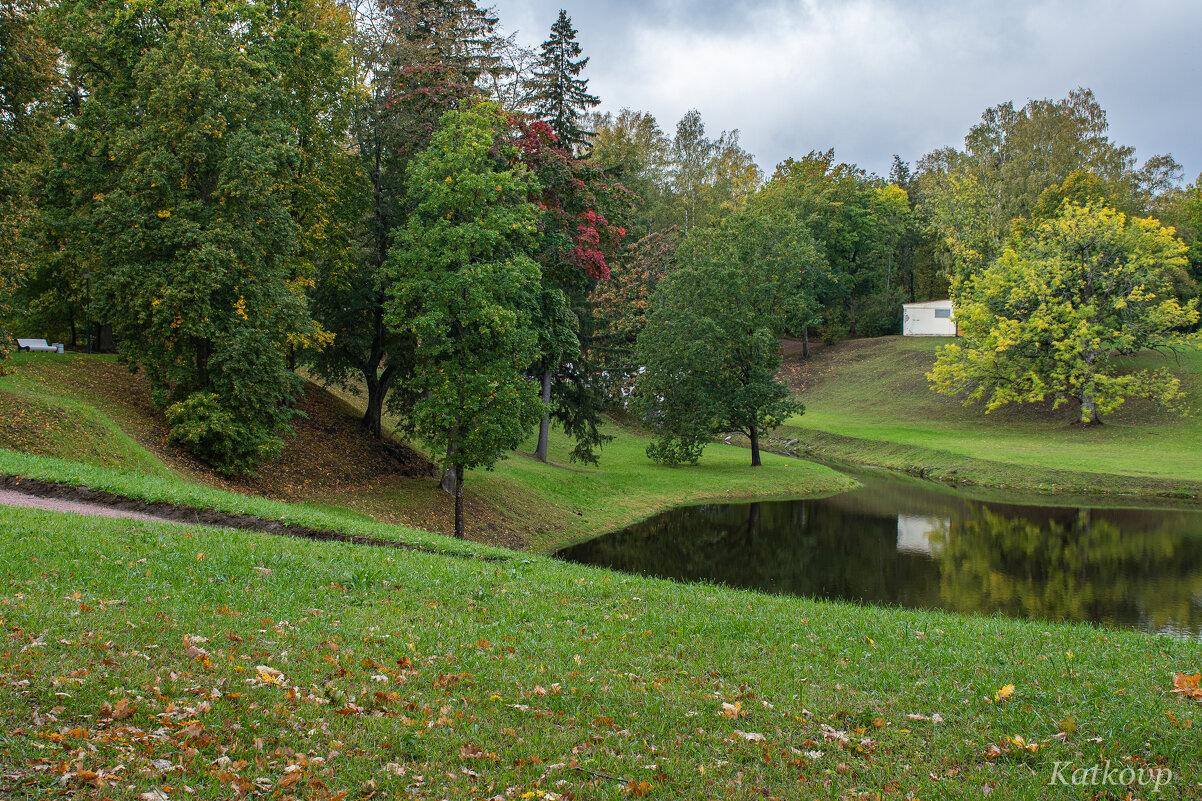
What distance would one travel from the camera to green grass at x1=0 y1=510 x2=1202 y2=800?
5.18m

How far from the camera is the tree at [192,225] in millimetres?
20453

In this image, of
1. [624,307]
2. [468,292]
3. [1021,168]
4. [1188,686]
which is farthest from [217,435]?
[1021,168]

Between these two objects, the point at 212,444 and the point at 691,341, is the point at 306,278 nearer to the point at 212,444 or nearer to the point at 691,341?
the point at 212,444

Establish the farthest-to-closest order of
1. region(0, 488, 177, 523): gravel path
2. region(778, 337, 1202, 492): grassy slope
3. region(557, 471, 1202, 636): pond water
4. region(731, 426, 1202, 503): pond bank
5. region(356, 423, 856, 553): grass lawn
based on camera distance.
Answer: region(778, 337, 1202, 492): grassy slope → region(731, 426, 1202, 503): pond bank → region(356, 423, 856, 553): grass lawn → region(557, 471, 1202, 636): pond water → region(0, 488, 177, 523): gravel path

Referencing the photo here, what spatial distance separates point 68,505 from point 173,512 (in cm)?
167

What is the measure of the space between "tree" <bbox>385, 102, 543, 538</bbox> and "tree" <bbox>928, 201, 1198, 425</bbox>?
37723mm

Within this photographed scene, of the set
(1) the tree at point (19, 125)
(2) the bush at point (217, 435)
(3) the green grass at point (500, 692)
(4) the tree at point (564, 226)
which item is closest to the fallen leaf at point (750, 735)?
(3) the green grass at point (500, 692)

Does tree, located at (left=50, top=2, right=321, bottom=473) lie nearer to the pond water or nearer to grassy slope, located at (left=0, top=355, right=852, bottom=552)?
grassy slope, located at (left=0, top=355, right=852, bottom=552)

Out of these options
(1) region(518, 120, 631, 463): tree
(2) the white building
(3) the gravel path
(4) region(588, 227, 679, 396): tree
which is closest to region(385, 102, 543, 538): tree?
(1) region(518, 120, 631, 463): tree

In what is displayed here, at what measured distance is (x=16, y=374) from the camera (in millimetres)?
22578

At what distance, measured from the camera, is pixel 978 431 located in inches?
1932

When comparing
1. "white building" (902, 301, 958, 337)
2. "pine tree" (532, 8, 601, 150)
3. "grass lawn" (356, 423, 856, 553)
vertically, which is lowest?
"grass lawn" (356, 423, 856, 553)

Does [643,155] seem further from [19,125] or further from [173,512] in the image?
[173,512]

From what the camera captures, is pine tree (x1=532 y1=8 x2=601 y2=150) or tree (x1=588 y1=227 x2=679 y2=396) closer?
pine tree (x1=532 y1=8 x2=601 y2=150)
